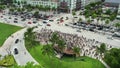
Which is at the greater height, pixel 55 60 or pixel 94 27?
pixel 94 27

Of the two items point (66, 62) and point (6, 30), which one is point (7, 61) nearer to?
point (66, 62)

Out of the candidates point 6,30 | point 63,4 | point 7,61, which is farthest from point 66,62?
point 63,4

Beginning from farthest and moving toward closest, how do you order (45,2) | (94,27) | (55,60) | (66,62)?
1. (45,2)
2. (94,27)
3. (55,60)
4. (66,62)

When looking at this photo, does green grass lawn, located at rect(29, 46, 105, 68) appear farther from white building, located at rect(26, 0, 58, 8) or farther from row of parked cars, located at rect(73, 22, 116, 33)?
white building, located at rect(26, 0, 58, 8)

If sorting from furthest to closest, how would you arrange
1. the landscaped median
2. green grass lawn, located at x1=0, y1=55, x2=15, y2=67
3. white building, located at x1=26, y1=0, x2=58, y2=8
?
1. white building, located at x1=26, y1=0, x2=58, y2=8
2. green grass lawn, located at x1=0, y1=55, x2=15, y2=67
3. the landscaped median

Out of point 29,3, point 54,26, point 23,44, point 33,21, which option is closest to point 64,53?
point 23,44

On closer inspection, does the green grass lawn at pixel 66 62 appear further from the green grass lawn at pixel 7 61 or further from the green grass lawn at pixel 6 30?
the green grass lawn at pixel 6 30

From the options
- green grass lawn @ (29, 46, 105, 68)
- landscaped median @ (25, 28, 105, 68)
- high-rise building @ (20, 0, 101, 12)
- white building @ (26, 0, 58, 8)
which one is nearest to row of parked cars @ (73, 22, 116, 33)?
high-rise building @ (20, 0, 101, 12)

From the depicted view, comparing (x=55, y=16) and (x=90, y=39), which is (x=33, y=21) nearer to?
(x=55, y=16)
